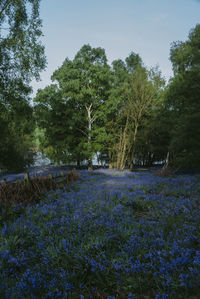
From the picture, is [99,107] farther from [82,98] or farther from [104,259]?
[104,259]

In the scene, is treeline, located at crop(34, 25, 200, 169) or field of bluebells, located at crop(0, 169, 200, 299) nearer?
field of bluebells, located at crop(0, 169, 200, 299)

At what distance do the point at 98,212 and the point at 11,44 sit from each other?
17.5 meters

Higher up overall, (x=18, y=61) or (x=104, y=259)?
(x=18, y=61)

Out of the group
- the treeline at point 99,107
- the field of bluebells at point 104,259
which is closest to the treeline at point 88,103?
the treeline at point 99,107

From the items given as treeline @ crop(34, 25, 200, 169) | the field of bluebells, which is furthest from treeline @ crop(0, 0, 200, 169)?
the field of bluebells

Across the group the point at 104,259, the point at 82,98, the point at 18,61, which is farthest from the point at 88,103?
the point at 104,259

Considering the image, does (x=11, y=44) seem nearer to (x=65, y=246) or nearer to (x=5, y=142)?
(x=5, y=142)

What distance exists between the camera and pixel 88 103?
25.2m

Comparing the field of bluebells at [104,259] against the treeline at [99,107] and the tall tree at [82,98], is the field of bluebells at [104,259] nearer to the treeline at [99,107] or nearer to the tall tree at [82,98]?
the treeline at [99,107]

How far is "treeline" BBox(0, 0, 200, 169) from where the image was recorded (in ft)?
51.9

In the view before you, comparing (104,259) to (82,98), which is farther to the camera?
(82,98)

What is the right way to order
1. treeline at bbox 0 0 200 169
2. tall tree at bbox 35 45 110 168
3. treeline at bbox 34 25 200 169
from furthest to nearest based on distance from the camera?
1. tall tree at bbox 35 45 110 168
2. treeline at bbox 34 25 200 169
3. treeline at bbox 0 0 200 169

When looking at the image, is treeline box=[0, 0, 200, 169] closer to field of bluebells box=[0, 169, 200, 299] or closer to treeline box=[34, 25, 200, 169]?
treeline box=[34, 25, 200, 169]

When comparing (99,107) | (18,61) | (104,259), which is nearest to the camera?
(104,259)
